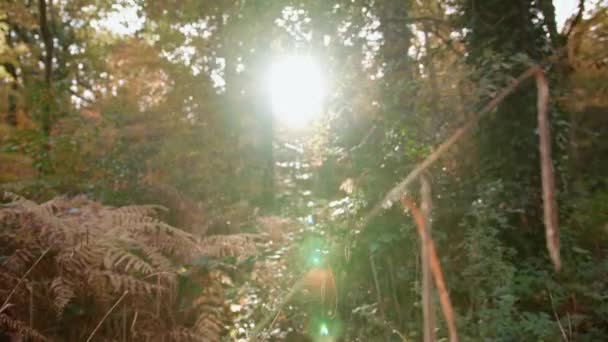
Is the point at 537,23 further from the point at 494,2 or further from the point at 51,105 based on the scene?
the point at 51,105

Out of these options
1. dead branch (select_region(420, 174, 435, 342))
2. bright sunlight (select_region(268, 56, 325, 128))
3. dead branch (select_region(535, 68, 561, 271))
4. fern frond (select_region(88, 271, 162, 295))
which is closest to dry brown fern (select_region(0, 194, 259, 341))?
fern frond (select_region(88, 271, 162, 295))

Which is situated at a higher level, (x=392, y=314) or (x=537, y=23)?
(x=537, y=23)

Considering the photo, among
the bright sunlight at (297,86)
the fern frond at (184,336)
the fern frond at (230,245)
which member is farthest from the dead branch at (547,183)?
the bright sunlight at (297,86)

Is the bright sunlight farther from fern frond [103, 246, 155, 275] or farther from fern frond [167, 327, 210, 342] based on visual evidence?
fern frond [103, 246, 155, 275]

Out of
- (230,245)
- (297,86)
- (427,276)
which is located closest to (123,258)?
(230,245)

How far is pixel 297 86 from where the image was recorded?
7.91 metres

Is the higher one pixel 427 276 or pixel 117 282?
pixel 427 276

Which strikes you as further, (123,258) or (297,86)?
(297,86)

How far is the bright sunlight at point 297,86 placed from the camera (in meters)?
6.24

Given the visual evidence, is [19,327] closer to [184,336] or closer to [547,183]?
[184,336]

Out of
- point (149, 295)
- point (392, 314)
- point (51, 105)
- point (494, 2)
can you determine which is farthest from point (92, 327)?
point (51, 105)

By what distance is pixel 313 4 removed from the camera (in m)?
6.20

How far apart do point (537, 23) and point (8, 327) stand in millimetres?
4492

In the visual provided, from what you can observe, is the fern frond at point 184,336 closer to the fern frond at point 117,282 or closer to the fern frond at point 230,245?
the fern frond at point 117,282
